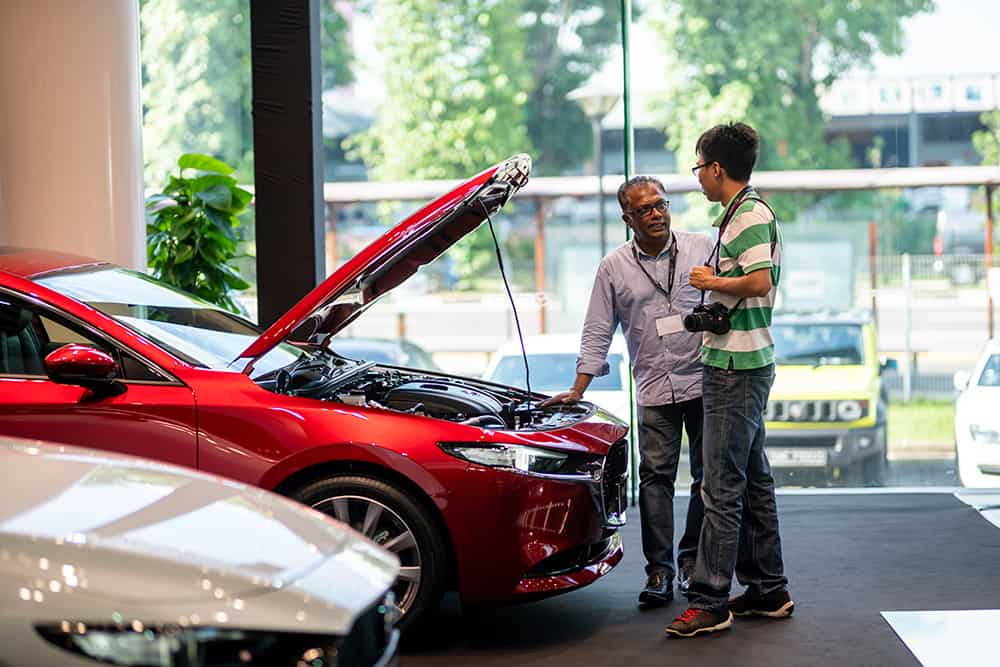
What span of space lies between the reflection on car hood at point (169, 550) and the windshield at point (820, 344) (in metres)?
5.45

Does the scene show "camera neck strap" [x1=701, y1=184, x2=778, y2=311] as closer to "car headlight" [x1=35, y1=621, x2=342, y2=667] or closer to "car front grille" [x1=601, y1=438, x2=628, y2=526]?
"car front grille" [x1=601, y1=438, x2=628, y2=526]

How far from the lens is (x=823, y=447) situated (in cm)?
780

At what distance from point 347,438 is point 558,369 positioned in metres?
3.69

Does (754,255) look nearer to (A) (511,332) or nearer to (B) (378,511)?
(B) (378,511)

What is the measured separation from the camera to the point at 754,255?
4.33 m

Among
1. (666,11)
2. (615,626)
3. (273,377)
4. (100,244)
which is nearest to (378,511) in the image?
(273,377)

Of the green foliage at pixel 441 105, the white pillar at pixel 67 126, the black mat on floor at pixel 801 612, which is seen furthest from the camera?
the green foliage at pixel 441 105

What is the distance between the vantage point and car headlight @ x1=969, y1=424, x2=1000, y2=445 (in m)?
7.73

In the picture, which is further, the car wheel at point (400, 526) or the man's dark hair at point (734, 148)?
the man's dark hair at point (734, 148)

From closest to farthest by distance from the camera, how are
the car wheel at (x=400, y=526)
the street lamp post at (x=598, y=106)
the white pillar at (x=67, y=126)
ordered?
the car wheel at (x=400, y=526) → the white pillar at (x=67, y=126) → the street lamp post at (x=598, y=106)

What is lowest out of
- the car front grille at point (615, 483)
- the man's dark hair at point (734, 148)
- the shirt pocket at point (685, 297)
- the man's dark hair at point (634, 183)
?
the car front grille at point (615, 483)

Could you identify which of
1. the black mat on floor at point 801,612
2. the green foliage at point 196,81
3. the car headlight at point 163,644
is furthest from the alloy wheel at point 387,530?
the green foliage at point 196,81

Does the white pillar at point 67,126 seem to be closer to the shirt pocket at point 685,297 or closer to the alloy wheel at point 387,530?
the alloy wheel at point 387,530

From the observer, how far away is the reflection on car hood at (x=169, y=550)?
2.25m
